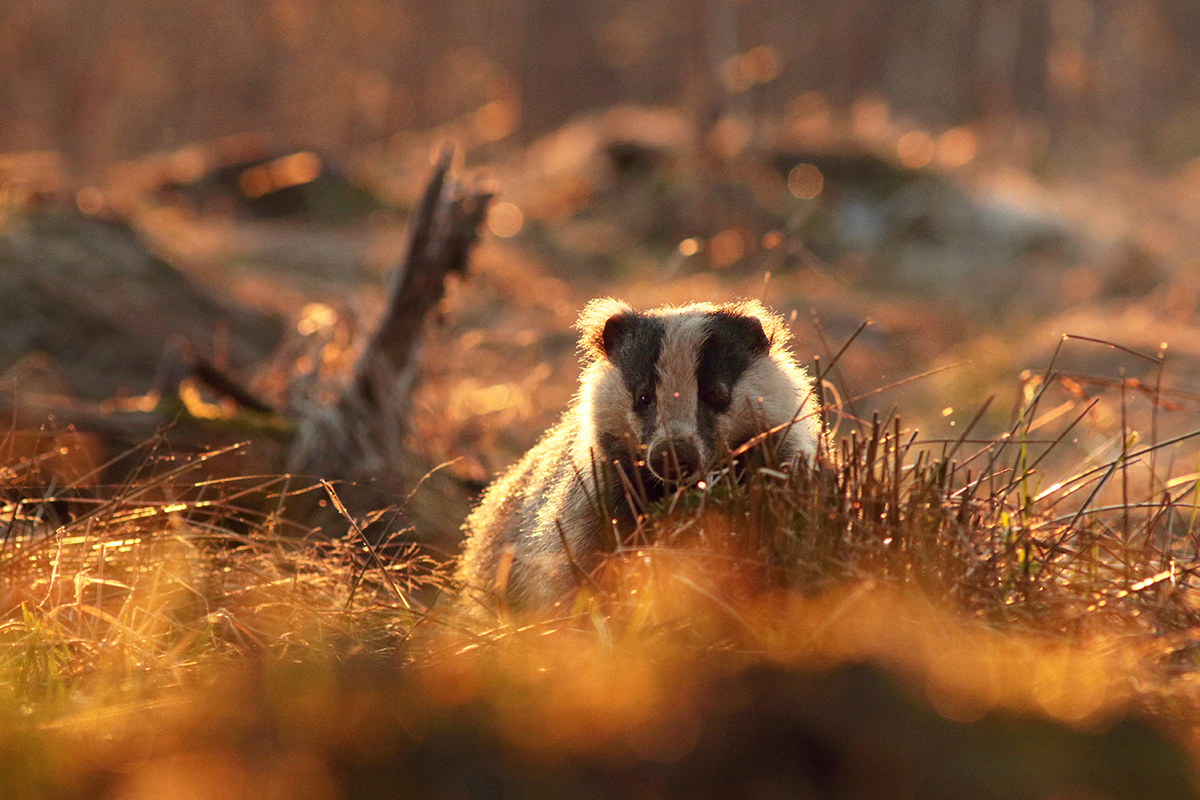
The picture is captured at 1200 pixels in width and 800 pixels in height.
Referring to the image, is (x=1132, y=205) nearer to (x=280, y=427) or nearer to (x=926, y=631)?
(x=280, y=427)

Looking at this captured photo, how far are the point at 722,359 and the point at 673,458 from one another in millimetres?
598

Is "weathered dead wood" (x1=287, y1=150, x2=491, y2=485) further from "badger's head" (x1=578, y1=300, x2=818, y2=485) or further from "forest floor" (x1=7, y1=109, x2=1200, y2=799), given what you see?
"badger's head" (x1=578, y1=300, x2=818, y2=485)

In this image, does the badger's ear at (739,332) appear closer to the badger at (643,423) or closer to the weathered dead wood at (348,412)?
the badger at (643,423)

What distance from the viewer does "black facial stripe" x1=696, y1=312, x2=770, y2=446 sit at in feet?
12.0

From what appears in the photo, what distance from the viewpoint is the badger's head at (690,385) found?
11.5 ft

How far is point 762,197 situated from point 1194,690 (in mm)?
14680

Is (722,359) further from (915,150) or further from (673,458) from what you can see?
(915,150)

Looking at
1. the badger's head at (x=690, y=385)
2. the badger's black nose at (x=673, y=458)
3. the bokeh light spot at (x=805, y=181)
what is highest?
the bokeh light spot at (x=805, y=181)

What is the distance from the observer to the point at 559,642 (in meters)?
2.66

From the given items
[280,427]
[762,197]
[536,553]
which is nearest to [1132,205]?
[762,197]

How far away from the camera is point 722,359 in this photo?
3783 mm

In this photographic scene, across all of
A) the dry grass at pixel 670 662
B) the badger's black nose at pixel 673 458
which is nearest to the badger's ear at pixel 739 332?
the badger's black nose at pixel 673 458

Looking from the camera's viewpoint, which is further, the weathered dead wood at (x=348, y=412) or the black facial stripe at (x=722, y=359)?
the weathered dead wood at (x=348, y=412)

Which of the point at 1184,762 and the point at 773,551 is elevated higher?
the point at 773,551
